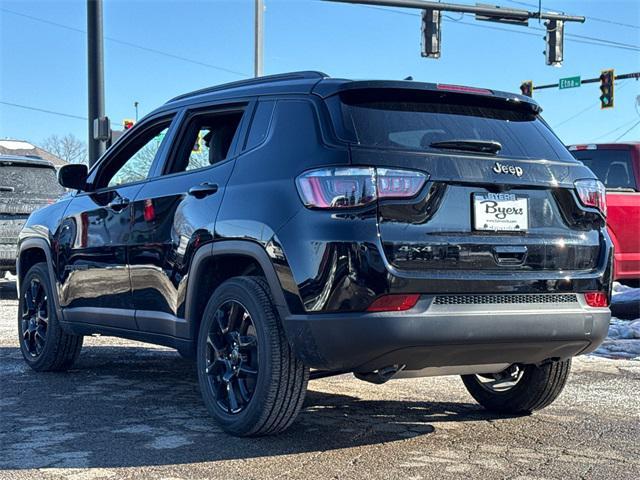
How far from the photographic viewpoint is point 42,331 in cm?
684

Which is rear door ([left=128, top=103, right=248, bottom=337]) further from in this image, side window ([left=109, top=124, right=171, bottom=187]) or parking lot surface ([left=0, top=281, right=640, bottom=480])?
parking lot surface ([left=0, top=281, right=640, bottom=480])

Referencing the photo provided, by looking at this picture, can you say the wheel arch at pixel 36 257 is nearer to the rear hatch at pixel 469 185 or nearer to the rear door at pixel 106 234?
the rear door at pixel 106 234

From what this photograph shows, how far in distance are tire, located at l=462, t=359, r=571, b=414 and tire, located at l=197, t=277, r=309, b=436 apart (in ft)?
4.69

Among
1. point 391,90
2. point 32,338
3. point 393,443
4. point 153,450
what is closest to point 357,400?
point 393,443

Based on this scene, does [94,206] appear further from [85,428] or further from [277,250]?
[277,250]

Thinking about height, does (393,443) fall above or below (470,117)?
below

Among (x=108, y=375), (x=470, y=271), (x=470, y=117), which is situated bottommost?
(x=108, y=375)

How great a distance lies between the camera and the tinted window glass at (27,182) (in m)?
12.9

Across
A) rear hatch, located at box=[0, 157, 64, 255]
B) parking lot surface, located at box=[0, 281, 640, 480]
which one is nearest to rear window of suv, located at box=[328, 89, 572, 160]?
parking lot surface, located at box=[0, 281, 640, 480]

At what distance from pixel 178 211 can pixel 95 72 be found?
34.4 feet

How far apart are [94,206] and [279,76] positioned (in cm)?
175

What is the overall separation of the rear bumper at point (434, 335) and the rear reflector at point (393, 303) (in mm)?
24

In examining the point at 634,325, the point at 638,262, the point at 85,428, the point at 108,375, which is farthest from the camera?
the point at 638,262

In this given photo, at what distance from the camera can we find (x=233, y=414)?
4.72m
